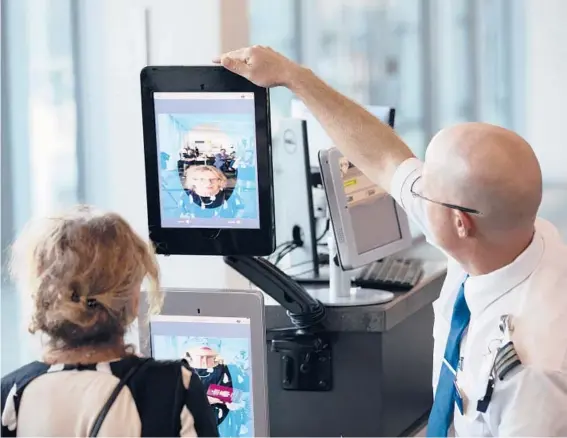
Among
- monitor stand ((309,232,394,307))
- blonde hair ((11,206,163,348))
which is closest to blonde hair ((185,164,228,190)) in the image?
blonde hair ((11,206,163,348))

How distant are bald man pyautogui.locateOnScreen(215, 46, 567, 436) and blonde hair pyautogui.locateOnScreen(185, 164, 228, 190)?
16 centimetres

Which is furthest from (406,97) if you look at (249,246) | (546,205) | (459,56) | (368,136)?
(249,246)

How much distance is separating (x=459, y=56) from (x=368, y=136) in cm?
147

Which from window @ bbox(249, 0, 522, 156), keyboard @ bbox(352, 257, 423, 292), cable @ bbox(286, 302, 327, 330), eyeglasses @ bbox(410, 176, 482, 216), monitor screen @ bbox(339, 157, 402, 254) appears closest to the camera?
eyeglasses @ bbox(410, 176, 482, 216)

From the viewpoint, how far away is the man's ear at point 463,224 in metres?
1.52

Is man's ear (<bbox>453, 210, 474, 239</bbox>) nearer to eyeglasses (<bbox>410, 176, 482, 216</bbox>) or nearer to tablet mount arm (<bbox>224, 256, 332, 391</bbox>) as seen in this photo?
eyeglasses (<bbox>410, 176, 482, 216</bbox>)

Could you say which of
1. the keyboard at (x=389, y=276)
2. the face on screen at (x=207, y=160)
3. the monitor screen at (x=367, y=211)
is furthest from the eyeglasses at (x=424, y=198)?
the keyboard at (x=389, y=276)

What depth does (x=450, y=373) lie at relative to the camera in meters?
1.61

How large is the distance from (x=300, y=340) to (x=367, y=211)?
31 cm

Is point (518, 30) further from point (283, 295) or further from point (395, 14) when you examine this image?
point (283, 295)

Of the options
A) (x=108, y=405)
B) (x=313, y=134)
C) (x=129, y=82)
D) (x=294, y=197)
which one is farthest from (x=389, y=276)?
(x=108, y=405)

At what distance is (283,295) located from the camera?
190 cm

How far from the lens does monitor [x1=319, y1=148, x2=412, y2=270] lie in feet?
6.63

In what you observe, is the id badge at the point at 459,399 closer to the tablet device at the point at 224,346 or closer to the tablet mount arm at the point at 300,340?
the tablet device at the point at 224,346
